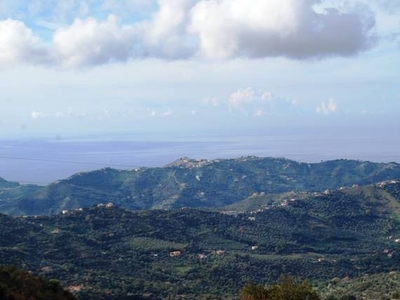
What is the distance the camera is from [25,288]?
2303 centimetres

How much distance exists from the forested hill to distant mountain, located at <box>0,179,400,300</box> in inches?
1701

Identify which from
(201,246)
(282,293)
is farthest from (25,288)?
(201,246)

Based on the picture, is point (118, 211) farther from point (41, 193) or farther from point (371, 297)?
point (41, 193)

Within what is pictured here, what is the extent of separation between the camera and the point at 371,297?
126 feet

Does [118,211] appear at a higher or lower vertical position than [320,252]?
higher

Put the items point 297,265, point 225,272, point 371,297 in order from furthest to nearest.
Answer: point 297,265 → point 225,272 → point 371,297

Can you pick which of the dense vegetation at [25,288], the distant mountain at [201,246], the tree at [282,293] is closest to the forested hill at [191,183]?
the distant mountain at [201,246]

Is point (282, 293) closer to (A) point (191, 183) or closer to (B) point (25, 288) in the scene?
(B) point (25, 288)

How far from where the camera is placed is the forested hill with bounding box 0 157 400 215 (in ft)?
411

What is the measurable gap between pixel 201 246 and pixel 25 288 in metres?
46.8

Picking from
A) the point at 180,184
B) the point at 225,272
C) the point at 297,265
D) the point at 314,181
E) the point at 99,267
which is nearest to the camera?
the point at 99,267

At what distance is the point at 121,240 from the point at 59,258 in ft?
45.5

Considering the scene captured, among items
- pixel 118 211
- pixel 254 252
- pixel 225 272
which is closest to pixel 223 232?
pixel 254 252

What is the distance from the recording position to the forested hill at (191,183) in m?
125
